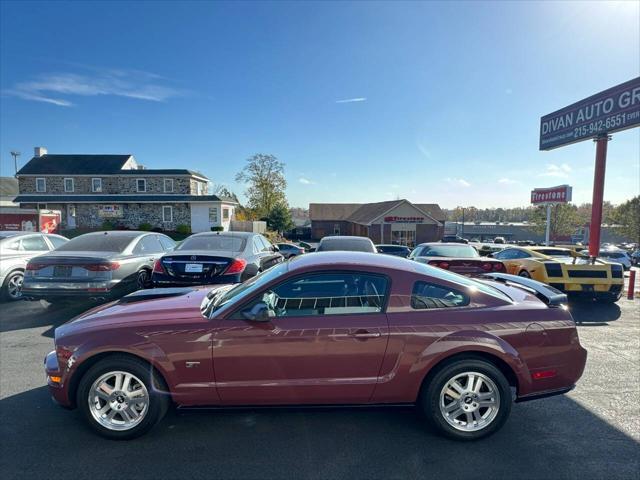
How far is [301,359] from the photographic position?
273 cm

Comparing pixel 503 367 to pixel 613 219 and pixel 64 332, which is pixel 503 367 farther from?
pixel 613 219

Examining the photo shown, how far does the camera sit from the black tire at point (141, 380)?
2.73 metres

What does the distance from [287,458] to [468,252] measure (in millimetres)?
7436

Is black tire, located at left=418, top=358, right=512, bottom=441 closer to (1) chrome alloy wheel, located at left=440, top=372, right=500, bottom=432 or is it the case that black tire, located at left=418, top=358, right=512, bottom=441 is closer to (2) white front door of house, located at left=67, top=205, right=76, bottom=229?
(1) chrome alloy wheel, located at left=440, top=372, right=500, bottom=432

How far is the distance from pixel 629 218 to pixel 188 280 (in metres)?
57.1

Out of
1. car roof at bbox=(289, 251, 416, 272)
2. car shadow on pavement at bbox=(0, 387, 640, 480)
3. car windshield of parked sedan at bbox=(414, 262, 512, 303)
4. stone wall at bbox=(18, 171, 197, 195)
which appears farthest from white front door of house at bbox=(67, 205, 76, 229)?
car windshield of parked sedan at bbox=(414, 262, 512, 303)

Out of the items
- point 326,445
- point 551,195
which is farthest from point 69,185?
point 551,195

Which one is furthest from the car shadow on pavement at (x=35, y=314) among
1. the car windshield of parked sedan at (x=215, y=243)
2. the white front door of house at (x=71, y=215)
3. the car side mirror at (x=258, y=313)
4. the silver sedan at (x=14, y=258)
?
the white front door of house at (x=71, y=215)

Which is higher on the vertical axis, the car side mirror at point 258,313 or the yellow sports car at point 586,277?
the car side mirror at point 258,313

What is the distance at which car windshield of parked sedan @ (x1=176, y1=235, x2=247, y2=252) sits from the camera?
22.0 feet

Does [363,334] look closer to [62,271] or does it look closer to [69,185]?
[62,271]

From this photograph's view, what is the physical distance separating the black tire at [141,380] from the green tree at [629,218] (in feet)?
190

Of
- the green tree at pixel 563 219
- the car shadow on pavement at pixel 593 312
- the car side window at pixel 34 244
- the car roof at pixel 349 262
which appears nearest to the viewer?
the car roof at pixel 349 262

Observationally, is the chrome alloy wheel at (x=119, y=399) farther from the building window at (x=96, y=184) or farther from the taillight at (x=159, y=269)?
the building window at (x=96, y=184)
